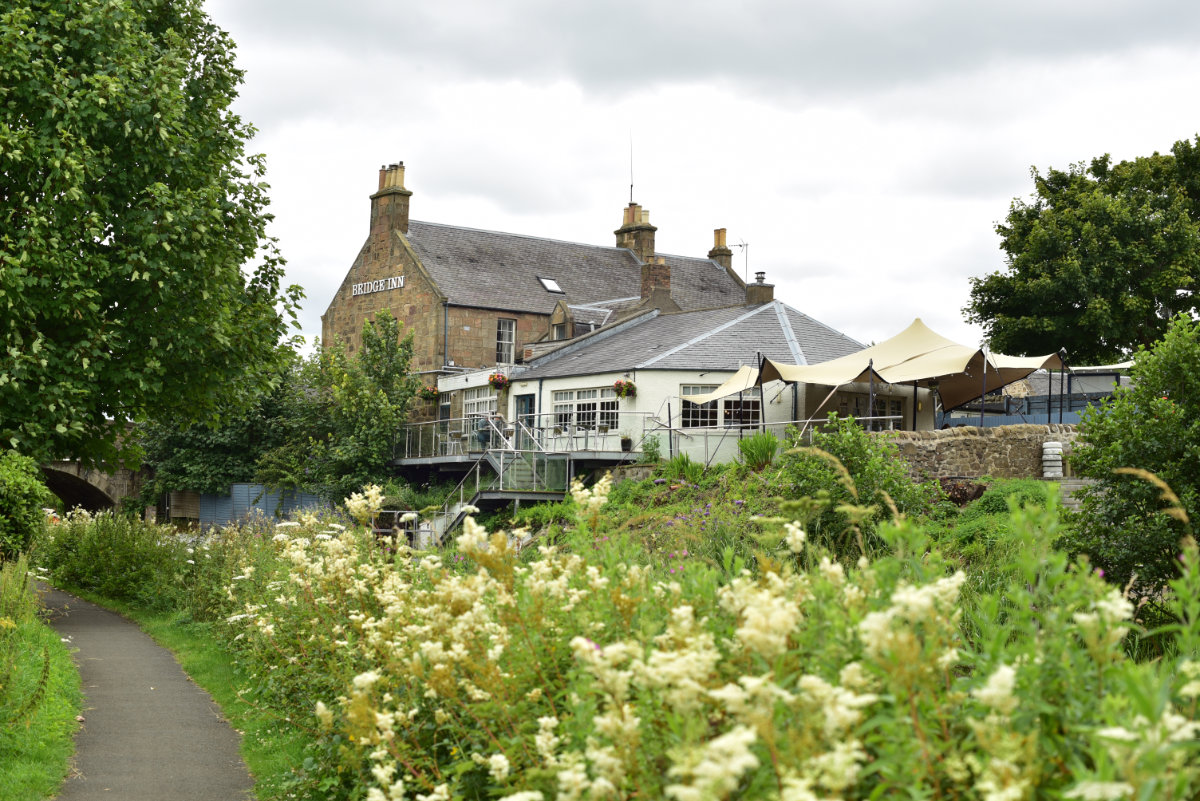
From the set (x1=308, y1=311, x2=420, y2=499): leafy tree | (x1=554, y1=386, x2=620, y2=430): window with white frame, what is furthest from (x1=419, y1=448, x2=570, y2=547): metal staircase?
(x1=308, y1=311, x2=420, y2=499): leafy tree

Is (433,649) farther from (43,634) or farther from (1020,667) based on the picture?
(43,634)

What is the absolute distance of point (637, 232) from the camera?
52406 mm

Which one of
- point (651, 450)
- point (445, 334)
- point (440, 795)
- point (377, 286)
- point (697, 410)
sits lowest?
point (440, 795)

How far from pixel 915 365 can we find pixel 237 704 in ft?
59.4

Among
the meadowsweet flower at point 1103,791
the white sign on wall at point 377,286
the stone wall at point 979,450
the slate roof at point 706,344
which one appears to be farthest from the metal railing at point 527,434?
the meadowsweet flower at point 1103,791

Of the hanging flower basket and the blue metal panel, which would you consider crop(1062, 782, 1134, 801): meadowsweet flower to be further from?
the blue metal panel

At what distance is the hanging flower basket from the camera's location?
3195cm

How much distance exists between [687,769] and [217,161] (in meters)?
17.5

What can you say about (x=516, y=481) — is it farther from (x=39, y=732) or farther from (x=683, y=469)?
(x=39, y=732)

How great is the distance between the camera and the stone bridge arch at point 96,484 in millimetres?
39906

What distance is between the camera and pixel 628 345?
35.8m

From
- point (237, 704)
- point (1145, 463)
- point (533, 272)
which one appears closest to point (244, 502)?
point (533, 272)

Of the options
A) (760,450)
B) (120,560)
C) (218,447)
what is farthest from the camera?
(218,447)

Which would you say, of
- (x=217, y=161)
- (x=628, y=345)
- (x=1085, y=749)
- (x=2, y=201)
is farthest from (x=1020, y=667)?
(x=628, y=345)
